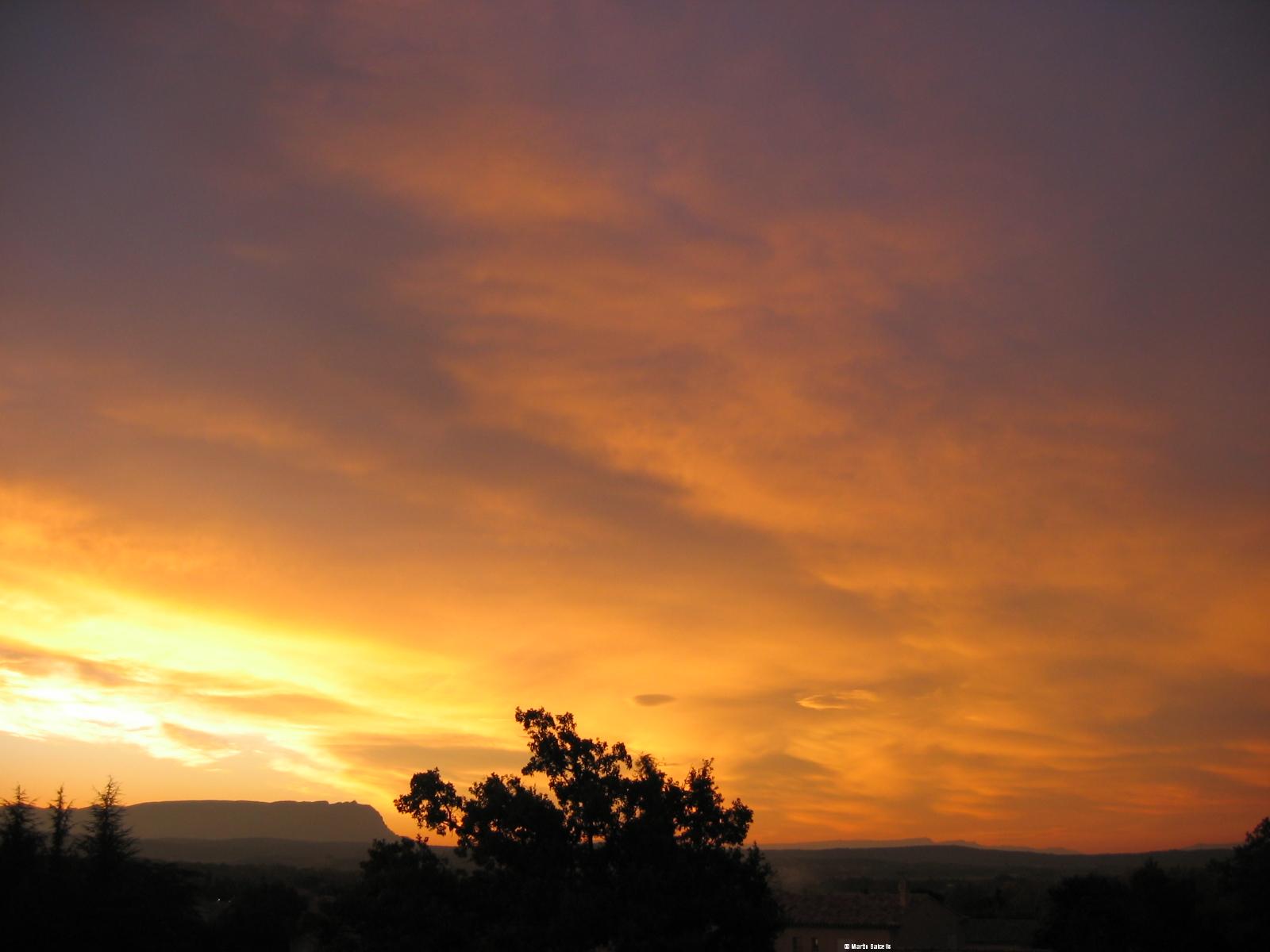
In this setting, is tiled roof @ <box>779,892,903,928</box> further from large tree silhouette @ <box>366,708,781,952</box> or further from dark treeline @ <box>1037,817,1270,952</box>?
large tree silhouette @ <box>366,708,781,952</box>

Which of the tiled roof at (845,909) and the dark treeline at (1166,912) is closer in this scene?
the dark treeline at (1166,912)

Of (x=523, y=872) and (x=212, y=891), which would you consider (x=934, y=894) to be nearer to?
(x=523, y=872)

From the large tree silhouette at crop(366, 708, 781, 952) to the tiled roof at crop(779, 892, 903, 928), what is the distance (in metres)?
38.0

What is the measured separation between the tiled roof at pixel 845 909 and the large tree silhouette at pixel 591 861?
3796 centimetres

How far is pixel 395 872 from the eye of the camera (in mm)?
30688

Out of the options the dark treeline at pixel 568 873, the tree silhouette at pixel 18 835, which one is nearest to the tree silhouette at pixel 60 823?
the tree silhouette at pixel 18 835

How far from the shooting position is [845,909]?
68562 mm

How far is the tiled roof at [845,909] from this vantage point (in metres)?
67.0

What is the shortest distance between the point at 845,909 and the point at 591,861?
4363cm

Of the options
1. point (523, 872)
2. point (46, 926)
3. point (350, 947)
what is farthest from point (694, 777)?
point (46, 926)

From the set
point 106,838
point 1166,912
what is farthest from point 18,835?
point 1166,912

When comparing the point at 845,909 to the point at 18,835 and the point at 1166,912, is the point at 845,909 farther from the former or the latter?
the point at 18,835

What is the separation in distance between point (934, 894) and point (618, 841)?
52.9m

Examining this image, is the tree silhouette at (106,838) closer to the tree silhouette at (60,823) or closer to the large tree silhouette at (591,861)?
the tree silhouette at (60,823)
